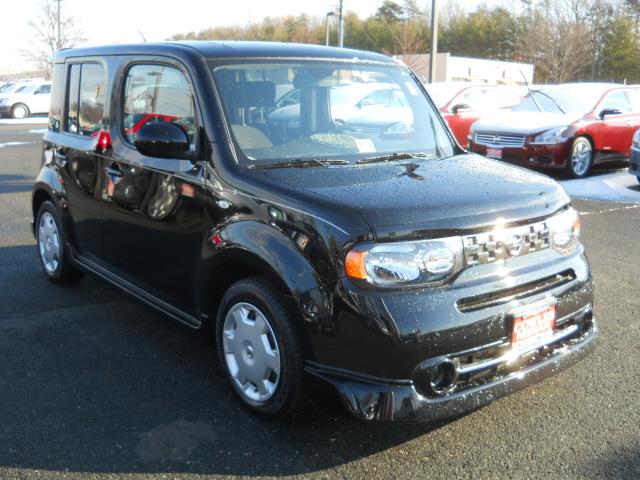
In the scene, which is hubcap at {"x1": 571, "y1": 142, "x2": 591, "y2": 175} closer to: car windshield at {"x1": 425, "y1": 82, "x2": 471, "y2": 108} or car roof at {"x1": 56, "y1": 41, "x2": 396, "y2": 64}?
car windshield at {"x1": 425, "y1": 82, "x2": 471, "y2": 108}

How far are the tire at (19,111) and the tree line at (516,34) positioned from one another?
40.6ft

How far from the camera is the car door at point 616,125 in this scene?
12.0 m

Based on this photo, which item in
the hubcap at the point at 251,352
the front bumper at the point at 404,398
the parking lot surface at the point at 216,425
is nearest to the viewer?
the front bumper at the point at 404,398

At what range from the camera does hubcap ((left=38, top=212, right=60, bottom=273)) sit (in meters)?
5.48

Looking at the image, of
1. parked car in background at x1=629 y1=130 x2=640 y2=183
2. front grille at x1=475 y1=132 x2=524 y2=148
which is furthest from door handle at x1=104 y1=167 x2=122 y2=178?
front grille at x1=475 y1=132 x2=524 y2=148

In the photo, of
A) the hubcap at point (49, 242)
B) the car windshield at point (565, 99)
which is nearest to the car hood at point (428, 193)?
the hubcap at point (49, 242)

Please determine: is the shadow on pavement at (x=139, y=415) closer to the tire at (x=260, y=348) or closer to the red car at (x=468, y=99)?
the tire at (x=260, y=348)

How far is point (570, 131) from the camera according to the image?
450 inches

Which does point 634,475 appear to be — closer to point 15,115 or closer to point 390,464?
point 390,464

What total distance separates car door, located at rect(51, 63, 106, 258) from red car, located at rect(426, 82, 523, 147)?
34.7 feet

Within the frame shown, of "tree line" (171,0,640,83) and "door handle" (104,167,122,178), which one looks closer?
"door handle" (104,167,122,178)

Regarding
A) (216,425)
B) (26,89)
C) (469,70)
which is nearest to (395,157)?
(216,425)

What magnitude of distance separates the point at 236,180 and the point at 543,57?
5330cm

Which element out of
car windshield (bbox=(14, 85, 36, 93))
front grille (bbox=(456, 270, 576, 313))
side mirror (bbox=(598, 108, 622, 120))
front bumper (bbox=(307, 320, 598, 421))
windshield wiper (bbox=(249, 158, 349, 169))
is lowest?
front bumper (bbox=(307, 320, 598, 421))
